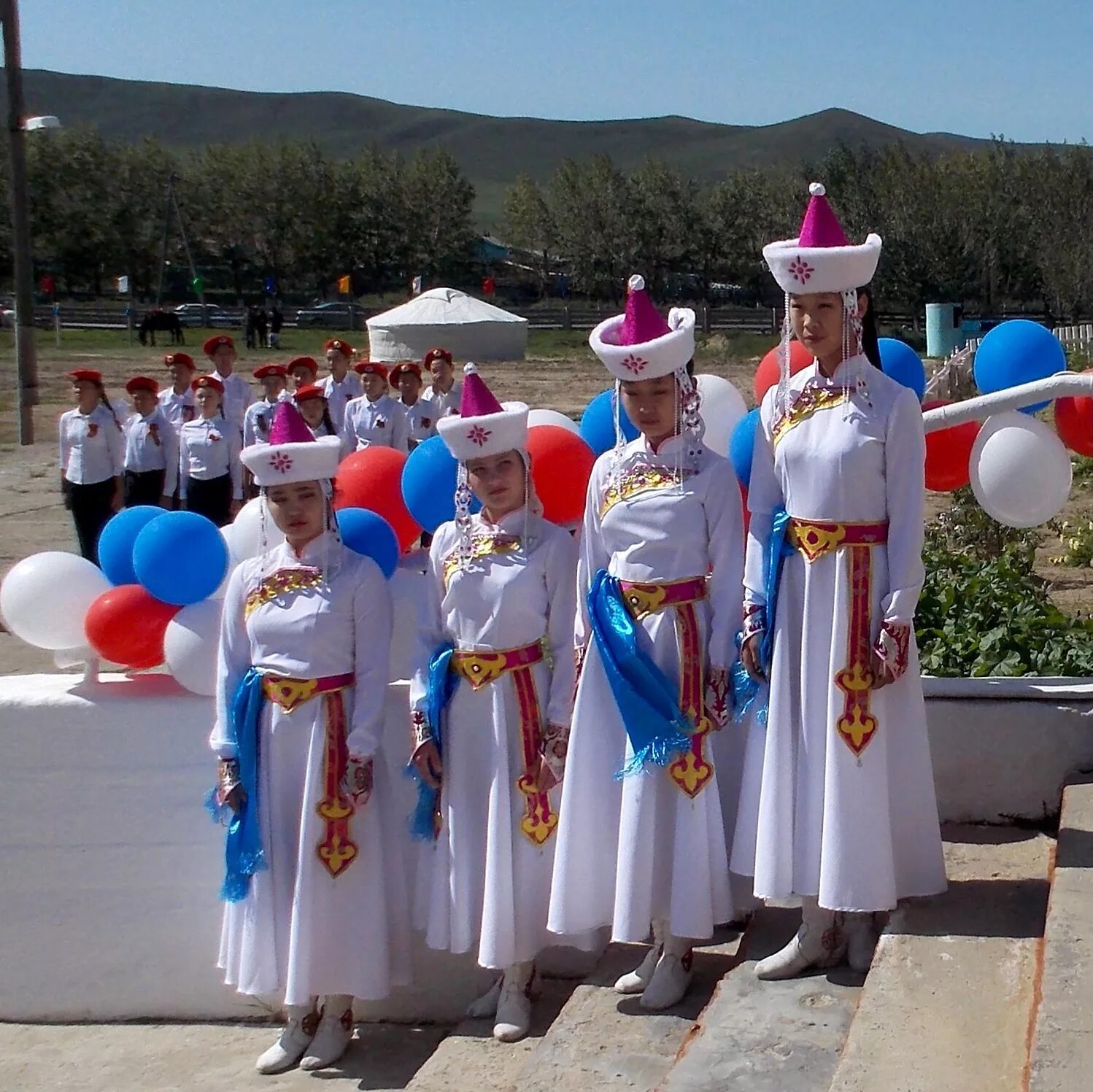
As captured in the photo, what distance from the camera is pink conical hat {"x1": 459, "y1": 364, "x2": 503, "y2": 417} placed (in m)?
4.25

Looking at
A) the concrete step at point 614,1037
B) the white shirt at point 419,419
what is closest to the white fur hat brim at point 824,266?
the concrete step at point 614,1037

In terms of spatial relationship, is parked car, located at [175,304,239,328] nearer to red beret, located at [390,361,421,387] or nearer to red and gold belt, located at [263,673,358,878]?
red beret, located at [390,361,421,387]

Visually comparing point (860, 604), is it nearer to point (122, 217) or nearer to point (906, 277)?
point (906, 277)

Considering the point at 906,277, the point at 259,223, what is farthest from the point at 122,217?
the point at 906,277

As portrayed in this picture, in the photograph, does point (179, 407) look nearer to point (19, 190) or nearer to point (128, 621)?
point (19, 190)

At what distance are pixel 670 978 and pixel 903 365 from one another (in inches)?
75.6

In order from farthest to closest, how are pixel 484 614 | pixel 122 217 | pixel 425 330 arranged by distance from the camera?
1. pixel 122 217
2. pixel 425 330
3. pixel 484 614

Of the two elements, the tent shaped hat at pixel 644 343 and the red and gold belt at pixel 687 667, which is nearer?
the tent shaped hat at pixel 644 343

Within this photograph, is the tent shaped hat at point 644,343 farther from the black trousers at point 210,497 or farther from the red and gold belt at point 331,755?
the black trousers at point 210,497

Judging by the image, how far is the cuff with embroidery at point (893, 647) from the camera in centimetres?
378

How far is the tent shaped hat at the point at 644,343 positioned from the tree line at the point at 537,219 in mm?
49238

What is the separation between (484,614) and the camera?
4.28 meters

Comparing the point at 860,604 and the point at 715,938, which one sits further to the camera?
the point at 715,938

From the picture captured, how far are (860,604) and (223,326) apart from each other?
168ft
